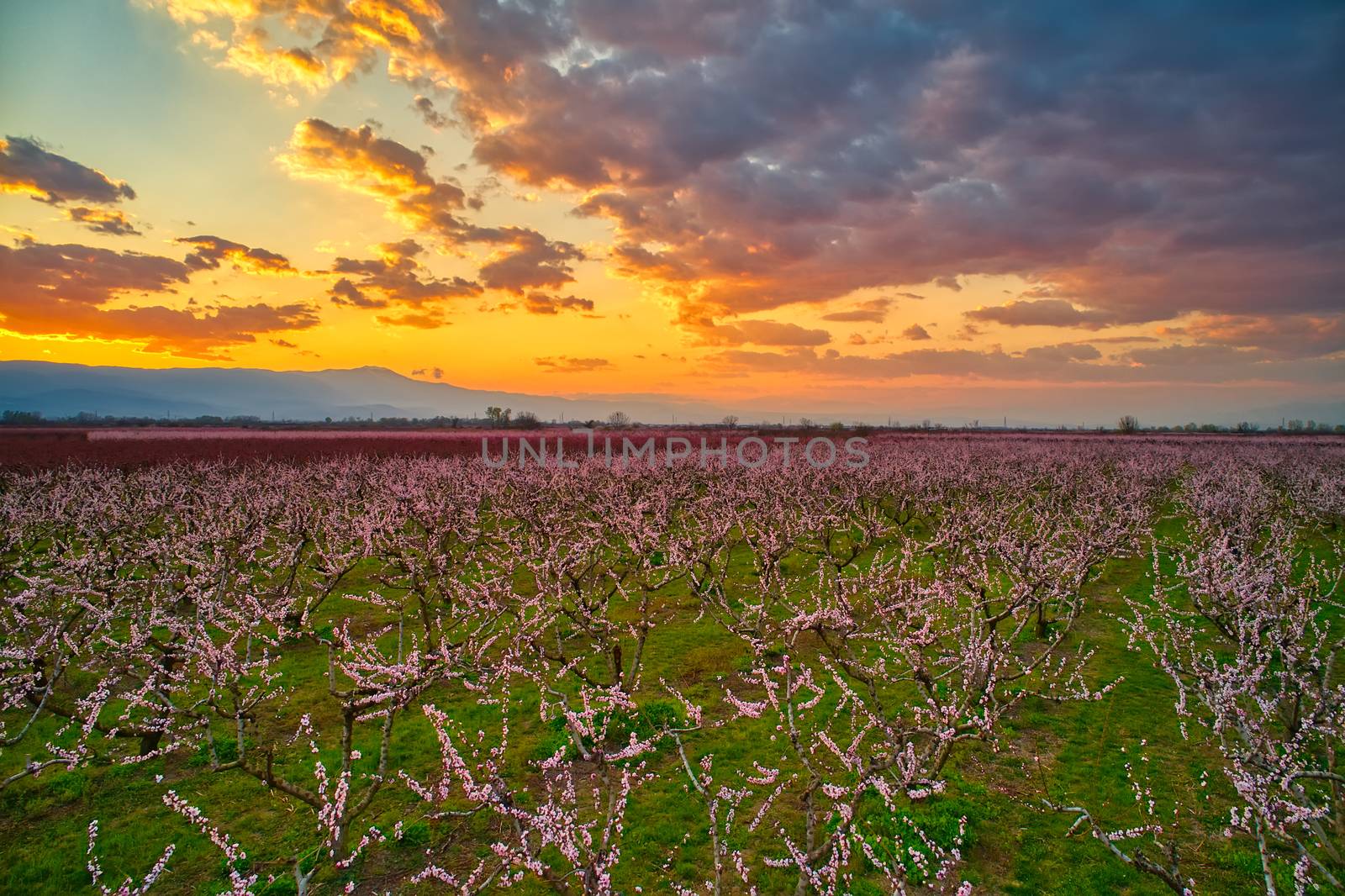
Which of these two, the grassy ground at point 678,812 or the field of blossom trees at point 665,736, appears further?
the grassy ground at point 678,812

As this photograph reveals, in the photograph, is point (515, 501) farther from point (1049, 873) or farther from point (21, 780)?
point (1049, 873)

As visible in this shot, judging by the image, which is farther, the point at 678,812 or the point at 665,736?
the point at 665,736

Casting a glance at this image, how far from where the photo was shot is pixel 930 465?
34.4 meters

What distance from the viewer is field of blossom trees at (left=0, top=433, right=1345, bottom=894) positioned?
6.34 metres

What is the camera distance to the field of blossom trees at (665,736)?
6336 millimetres

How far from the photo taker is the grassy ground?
6.57 m

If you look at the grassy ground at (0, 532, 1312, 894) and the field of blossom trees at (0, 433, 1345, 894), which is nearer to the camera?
the field of blossom trees at (0, 433, 1345, 894)

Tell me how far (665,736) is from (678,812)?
1.82 m

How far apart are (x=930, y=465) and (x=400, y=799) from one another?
32.1 m

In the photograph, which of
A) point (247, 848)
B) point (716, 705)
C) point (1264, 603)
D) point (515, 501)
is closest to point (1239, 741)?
point (1264, 603)

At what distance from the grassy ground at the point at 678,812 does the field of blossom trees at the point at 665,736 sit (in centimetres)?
4

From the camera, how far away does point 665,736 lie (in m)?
9.48

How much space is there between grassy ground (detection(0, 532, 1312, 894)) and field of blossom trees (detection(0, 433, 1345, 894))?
0.15ft

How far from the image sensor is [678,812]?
7.67 m
